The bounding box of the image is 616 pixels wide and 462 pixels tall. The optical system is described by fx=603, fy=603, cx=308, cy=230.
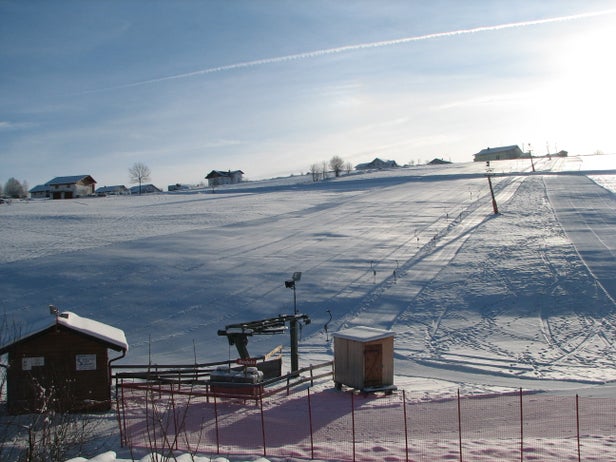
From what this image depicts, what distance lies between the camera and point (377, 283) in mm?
30938

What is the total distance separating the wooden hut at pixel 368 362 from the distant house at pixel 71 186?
102677 millimetres

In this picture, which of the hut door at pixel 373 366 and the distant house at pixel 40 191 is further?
the distant house at pixel 40 191

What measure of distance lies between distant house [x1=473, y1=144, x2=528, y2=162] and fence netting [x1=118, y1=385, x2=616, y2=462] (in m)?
163

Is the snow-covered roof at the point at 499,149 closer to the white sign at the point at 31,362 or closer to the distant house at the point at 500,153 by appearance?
the distant house at the point at 500,153

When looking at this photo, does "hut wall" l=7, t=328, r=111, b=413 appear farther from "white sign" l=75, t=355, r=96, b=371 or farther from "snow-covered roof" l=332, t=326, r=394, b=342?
"snow-covered roof" l=332, t=326, r=394, b=342

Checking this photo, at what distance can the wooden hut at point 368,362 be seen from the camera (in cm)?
1791

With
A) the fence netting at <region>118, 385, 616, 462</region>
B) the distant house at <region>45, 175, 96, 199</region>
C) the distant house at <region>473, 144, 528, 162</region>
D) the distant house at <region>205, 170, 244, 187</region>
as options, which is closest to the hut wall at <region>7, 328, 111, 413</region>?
the fence netting at <region>118, 385, 616, 462</region>

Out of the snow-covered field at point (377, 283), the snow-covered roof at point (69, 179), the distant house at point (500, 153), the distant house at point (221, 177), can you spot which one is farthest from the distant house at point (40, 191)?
the distant house at point (500, 153)

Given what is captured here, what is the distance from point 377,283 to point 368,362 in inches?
518

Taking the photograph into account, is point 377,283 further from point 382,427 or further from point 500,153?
point 500,153

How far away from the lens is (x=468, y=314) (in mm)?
26453

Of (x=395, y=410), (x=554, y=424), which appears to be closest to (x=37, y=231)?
(x=395, y=410)

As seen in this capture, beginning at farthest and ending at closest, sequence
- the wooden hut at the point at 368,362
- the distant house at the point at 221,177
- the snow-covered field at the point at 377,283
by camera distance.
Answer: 1. the distant house at the point at 221,177
2. the snow-covered field at the point at 377,283
3. the wooden hut at the point at 368,362

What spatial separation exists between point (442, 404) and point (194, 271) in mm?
20281
